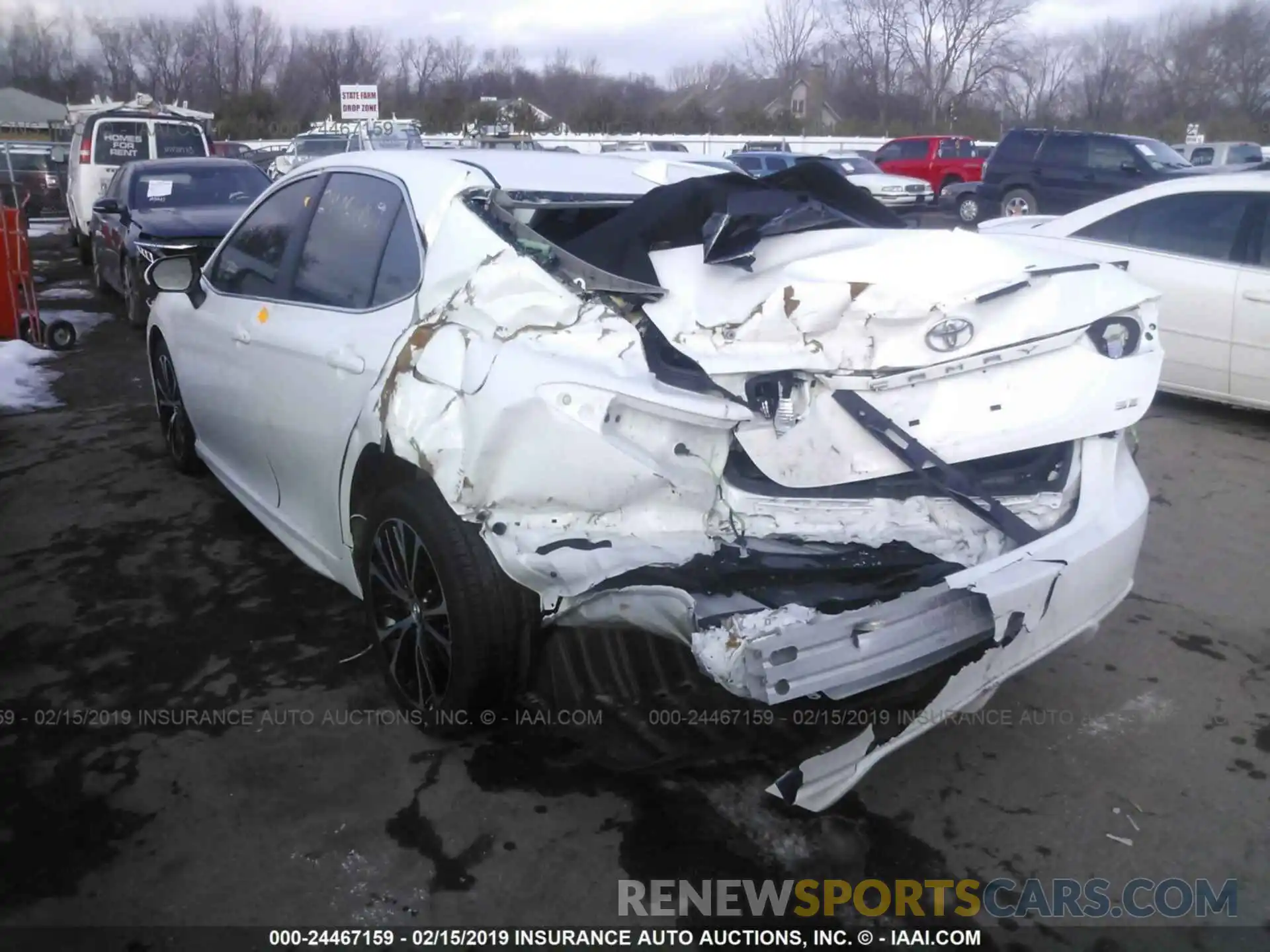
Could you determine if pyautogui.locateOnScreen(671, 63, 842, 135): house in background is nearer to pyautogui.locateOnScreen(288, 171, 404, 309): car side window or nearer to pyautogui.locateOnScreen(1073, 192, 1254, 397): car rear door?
pyautogui.locateOnScreen(1073, 192, 1254, 397): car rear door

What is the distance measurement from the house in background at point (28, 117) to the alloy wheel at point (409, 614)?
79.8 feet

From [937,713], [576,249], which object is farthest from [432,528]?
[937,713]

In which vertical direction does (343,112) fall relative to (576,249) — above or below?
above

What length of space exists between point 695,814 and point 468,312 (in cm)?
153

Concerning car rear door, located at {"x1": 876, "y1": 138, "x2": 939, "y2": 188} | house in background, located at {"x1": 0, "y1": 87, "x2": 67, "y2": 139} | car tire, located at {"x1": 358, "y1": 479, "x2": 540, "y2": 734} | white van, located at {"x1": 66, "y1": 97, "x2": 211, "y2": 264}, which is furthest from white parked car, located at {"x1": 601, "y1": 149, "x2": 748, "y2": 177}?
house in background, located at {"x1": 0, "y1": 87, "x2": 67, "y2": 139}

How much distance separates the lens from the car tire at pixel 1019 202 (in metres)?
17.7

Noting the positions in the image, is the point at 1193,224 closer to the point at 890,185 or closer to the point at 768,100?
the point at 890,185

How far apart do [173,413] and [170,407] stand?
0.13 ft

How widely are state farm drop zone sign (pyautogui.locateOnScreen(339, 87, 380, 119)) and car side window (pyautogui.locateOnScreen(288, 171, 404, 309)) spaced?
17.8 m

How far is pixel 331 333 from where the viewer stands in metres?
3.44

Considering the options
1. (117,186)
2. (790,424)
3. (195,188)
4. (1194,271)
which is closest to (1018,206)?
(1194,271)

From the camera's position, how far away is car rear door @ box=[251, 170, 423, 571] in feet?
10.7

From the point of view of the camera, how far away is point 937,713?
2.56 metres

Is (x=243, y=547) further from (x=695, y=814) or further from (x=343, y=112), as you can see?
(x=343, y=112)
